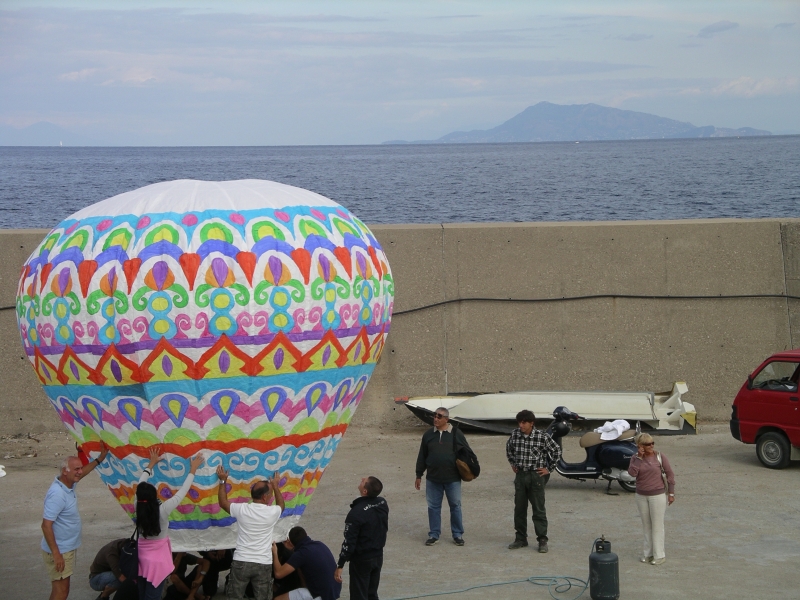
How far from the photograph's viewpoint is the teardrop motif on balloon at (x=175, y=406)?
7191mm

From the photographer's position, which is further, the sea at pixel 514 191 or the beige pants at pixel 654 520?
the sea at pixel 514 191

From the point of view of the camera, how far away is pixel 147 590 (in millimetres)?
7340

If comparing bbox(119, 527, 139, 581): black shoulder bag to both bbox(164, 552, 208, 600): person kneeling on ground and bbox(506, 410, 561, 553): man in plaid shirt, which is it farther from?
bbox(506, 410, 561, 553): man in plaid shirt

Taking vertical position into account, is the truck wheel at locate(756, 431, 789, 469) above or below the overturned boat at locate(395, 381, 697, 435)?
below

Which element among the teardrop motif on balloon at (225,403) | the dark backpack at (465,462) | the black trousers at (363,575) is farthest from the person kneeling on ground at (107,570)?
the dark backpack at (465,462)

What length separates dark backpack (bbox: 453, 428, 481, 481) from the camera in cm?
952

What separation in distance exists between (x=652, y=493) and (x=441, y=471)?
1.88 meters

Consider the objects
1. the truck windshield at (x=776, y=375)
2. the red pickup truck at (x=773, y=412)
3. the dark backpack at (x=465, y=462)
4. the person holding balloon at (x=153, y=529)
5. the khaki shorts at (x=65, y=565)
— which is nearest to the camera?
the person holding balloon at (x=153, y=529)

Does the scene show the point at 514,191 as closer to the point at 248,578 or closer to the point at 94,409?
the point at 94,409

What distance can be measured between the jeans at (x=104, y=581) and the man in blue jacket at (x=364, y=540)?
1750 mm

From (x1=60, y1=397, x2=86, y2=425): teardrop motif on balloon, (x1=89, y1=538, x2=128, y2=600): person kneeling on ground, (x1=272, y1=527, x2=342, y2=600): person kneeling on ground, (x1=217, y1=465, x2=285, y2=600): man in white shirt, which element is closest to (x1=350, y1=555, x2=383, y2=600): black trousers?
(x1=272, y1=527, x2=342, y2=600): person kneeling on ground

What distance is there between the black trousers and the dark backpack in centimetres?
193

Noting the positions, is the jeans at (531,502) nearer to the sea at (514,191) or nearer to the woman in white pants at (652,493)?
the woman in white pants at (652,493)

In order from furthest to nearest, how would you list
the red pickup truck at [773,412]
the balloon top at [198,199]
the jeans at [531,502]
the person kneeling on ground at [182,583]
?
the red pickup truck at [773,412] < the jeans at [531,502] < the person kneeling on ground at [182,583] < the balloon top at [198,199]
